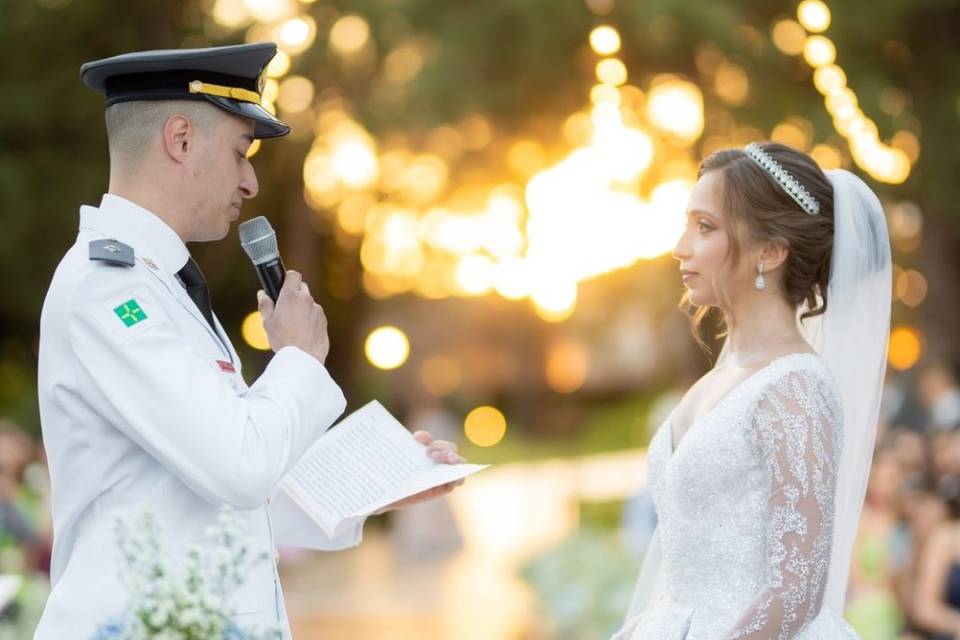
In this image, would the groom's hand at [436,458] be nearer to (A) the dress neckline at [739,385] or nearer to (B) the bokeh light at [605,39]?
(A) the dress neckline at [739,385]

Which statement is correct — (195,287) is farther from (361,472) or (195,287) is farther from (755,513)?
(755,513)

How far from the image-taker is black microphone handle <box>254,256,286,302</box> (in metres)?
2.77

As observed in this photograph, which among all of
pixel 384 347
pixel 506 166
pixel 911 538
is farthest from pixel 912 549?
pixel 384 347

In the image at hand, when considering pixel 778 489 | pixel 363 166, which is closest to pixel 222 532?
pixel 778 489

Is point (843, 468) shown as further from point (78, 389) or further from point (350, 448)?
point (78, 389)

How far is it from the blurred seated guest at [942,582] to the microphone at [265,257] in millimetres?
4321

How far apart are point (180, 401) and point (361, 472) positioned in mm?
695

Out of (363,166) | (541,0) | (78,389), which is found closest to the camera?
(78,389)

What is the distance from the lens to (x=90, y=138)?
1584cm

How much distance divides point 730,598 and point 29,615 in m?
3.10

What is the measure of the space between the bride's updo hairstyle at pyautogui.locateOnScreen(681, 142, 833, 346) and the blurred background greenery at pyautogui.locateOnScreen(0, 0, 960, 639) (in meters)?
3.34

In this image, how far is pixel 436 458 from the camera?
309 cm

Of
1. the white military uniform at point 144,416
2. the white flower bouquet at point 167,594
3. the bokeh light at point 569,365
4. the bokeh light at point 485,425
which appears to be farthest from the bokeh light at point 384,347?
the white flower bouquet at point 167,594

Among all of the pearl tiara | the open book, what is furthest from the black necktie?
the pearl tiara
